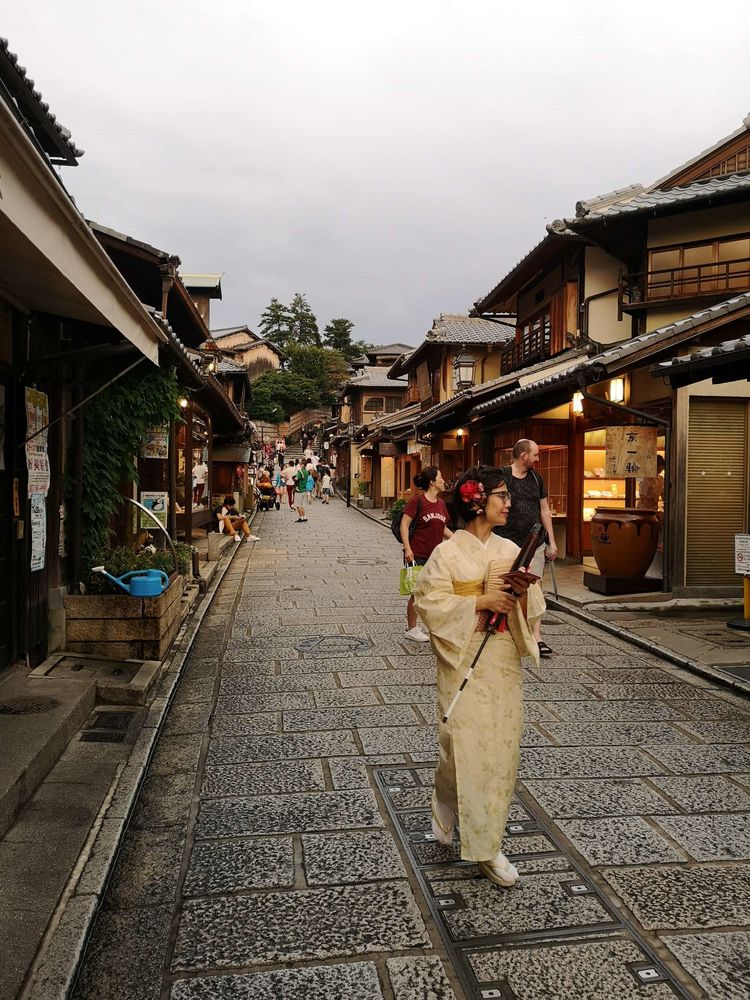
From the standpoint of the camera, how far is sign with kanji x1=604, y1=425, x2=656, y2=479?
11.3 metres

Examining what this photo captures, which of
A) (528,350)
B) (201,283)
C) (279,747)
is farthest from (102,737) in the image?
(201,283)

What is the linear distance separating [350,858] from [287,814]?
629 millimetres

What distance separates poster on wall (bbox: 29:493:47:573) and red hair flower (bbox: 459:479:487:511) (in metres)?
4.46

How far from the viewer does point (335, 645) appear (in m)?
8.65

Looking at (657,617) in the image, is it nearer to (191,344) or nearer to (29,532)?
(29,532)

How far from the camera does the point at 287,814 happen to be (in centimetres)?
429

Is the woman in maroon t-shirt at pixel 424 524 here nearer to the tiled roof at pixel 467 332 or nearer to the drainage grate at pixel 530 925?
the drainage grate at pixel 530 925

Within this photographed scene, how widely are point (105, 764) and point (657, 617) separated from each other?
803cm

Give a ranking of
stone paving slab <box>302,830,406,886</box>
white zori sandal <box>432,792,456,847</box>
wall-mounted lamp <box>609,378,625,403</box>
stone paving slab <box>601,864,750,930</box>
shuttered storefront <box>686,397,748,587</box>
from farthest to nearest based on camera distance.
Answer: wall-mounted lamp <box>609,378,625,403</box>, shuttered storefront <box>686,397,748,587</box>, white zori sandal <box>432,792,456,847</box>, stone paving slab <box>302,830,406,886</box>, stone paving slab <box>601,864,750,930</box>

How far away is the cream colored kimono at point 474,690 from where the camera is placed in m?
3.51

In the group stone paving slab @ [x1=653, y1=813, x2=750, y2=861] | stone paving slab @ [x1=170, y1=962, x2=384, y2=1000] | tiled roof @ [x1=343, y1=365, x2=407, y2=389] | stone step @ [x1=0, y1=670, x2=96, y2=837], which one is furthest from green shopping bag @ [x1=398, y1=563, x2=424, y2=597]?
tiled roof @ [x1=343, y1=365, x2=407, y2=389]

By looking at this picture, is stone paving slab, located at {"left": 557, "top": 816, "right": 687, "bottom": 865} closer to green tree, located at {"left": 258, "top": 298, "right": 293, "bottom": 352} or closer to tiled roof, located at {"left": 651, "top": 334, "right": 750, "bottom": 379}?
tiled roof, located at {"left": 651, "top": 334, "right": 750, "bottom": 379}

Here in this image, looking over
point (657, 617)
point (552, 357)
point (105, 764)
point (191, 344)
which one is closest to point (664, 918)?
point (105, 764)

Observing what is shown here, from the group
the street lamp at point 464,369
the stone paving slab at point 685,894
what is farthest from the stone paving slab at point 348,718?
the street lamp at point 464,369
